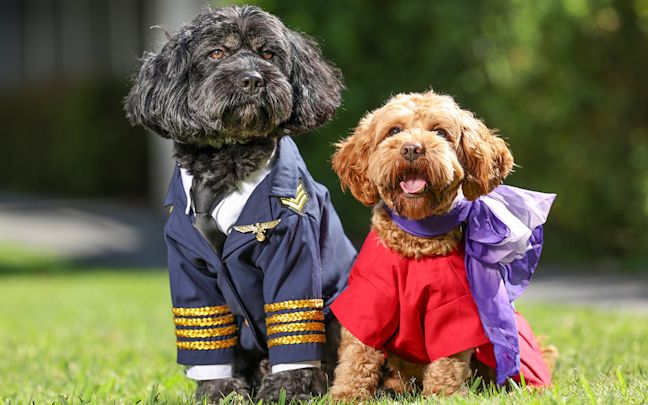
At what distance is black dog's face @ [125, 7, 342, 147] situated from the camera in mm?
3881

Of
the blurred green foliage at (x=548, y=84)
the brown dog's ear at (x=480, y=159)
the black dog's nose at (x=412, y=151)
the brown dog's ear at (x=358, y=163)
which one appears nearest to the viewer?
the black dog's nose at (x=412, y=151)

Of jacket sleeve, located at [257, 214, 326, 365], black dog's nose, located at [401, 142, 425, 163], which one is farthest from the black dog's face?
black dog's nose, located at [401, 142, 425, 163]

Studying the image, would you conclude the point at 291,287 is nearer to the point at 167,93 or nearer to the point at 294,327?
the point at 294,327

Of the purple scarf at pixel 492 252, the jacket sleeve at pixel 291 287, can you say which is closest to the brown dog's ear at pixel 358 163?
the purple scarf at pixel 492 252

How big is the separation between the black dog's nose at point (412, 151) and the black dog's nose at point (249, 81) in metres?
0.68

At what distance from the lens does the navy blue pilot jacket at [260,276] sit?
3.99 m

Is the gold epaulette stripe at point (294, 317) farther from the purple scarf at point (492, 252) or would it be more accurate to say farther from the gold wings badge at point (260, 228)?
the purple scarf at point (492, 252)

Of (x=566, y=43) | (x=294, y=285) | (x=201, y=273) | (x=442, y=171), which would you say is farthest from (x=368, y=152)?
(x=566, y=43)

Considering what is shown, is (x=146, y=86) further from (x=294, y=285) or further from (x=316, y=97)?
(x=294, y=285)

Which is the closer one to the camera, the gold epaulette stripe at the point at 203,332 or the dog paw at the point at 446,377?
the dog paw at the point at 446,377

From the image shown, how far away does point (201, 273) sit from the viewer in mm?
4121

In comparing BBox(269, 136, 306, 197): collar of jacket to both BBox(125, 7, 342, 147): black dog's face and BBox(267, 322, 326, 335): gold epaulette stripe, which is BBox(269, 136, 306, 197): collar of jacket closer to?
BBox(125, 7, 342, 147): black dog's face

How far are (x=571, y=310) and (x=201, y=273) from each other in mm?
3886

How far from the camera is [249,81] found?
387 cm
